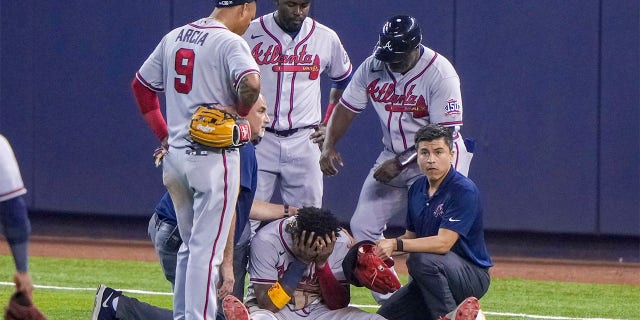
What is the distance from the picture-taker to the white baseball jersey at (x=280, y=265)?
18.7ft

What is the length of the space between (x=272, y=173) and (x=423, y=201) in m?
1.33

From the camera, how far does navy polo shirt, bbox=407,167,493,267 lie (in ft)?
18.2

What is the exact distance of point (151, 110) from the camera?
569 cm

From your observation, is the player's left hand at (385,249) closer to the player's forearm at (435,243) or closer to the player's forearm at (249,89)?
the player's forearm at (435,243)

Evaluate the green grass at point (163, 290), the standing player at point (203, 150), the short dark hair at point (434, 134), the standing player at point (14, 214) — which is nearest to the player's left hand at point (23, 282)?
the standing player at point (14, 214)

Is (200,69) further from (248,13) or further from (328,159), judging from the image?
(328,159)

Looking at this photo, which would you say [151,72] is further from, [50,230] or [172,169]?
[50,230]

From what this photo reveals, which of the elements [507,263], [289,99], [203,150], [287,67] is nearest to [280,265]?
[203,150]

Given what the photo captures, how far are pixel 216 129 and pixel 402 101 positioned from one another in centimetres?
161

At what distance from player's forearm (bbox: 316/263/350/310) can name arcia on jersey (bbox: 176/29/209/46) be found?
4.12 feet

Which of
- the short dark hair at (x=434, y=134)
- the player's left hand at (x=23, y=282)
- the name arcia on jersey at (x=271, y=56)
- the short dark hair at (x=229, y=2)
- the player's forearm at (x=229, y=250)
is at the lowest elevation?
the player's forearm at (x=229, y=250)

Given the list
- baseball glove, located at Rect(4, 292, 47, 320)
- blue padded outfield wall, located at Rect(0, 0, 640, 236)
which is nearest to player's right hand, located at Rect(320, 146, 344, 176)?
baseball glove, located at Rect(4, 292, 47, 320)

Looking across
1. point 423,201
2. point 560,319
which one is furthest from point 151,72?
point 560,319

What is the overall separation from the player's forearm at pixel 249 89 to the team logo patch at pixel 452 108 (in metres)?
1.38
